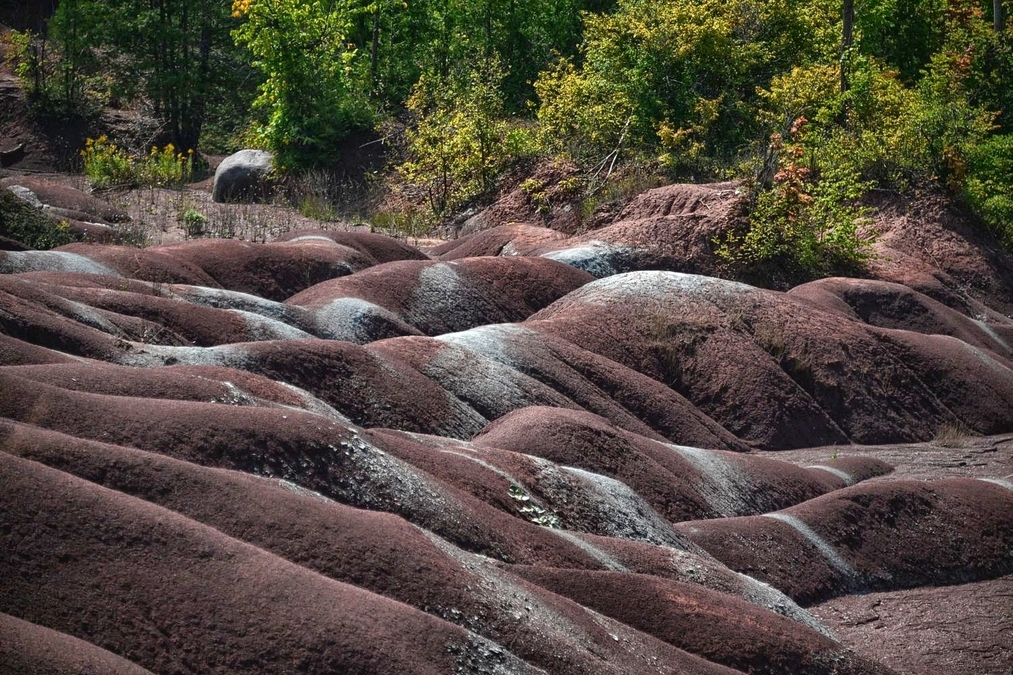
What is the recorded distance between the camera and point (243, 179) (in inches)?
1102

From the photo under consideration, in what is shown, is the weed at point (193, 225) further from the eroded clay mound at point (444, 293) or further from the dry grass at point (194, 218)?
the eroded clay mound at point (444, 293)

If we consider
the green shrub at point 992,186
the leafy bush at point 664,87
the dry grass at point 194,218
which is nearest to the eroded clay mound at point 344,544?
the dry grass at point 194,218

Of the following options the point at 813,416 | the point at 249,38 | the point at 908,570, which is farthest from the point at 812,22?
the point at 908,570

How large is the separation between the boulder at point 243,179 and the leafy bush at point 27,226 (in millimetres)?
10485

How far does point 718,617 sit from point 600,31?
23.7 metres

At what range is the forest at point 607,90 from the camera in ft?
84.4

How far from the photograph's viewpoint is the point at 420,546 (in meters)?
6.32

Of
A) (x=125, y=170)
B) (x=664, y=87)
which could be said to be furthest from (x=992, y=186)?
(x=125, y=170)

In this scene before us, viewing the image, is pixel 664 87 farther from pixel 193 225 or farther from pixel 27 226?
pixel 27 226

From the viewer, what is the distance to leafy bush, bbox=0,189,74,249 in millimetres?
15710

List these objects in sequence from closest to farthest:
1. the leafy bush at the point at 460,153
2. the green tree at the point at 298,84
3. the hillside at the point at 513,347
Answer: the hillside at the point at 513,347 < the leafy bush at the point at 460,153 < the green tree at the point at 298,84

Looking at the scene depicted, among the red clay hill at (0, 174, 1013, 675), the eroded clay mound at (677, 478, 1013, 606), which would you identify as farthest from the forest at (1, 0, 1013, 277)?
the eroded clay mound at (677, 478, 1013, 606)

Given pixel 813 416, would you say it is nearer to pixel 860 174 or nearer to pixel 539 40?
pixel 860 174

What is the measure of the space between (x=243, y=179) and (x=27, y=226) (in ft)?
39.7
